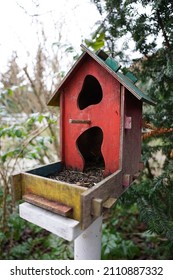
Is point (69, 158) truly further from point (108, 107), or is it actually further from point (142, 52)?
point (142, 52)

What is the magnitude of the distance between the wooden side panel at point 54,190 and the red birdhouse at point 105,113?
22cm

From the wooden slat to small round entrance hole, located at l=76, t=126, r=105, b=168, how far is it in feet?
1.25

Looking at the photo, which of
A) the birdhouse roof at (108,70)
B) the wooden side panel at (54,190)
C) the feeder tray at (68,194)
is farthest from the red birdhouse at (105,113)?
the wooden side panel at (54,190)

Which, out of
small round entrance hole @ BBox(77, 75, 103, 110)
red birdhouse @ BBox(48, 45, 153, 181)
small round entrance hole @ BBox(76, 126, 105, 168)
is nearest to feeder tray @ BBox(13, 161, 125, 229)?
red birdhouse @ BBox(48, 45, 153, 181)

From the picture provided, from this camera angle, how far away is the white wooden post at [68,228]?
57cm

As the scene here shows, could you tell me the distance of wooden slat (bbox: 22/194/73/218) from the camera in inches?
22.9

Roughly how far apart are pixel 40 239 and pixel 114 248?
0.67 metres

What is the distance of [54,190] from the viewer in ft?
2.11

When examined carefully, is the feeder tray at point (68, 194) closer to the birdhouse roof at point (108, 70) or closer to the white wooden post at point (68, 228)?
the white wooden post at point (68, 228)

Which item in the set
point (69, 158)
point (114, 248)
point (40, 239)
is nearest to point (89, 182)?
point (69, 158)

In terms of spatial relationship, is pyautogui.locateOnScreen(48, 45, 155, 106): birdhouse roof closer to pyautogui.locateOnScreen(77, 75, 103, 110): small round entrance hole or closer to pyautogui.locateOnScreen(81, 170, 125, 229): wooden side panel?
pyautogui.locateOnScreen(77, 75, 103, 110): small round entrance hole

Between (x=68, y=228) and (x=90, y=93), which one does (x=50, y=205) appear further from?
(x=90, y=93)

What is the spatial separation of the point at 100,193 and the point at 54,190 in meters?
0.16

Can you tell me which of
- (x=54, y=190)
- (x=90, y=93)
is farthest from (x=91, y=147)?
(x=54, y=190)
